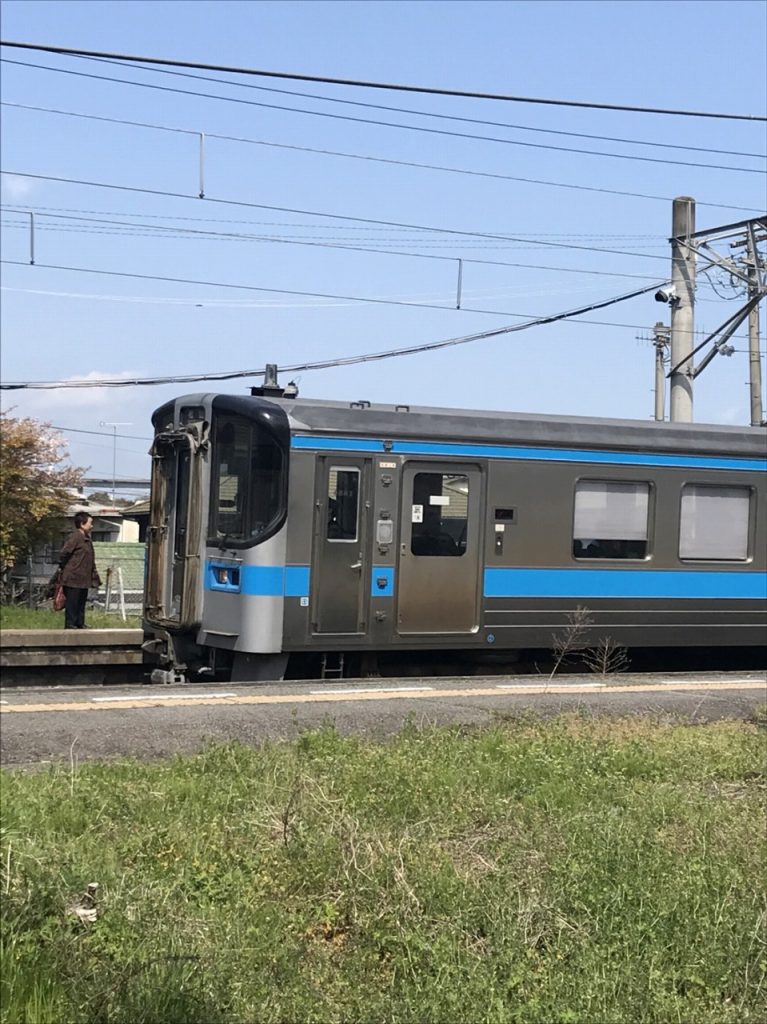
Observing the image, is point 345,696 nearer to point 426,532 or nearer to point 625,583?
point 426,532

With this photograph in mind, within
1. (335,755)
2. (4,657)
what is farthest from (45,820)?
(4,657)

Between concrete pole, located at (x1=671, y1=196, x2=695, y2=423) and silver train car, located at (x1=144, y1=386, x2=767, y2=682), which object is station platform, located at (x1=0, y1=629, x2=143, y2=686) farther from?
concrete pole, located at (x1=671, y1=196, x2=695, y2=423)

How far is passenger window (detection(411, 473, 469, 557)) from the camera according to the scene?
12180mm

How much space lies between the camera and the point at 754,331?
76.9 ft

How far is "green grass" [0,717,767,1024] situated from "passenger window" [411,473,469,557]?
512cm

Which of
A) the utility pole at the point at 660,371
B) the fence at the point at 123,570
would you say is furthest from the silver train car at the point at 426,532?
the utility pole at the point at 660,371

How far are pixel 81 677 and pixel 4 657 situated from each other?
917mm

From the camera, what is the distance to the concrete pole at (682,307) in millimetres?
21281

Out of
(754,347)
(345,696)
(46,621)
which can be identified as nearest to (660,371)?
(754,347)

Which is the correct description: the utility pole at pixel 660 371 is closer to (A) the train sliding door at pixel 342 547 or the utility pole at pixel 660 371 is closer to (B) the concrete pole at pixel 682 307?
(B) the concrete pole at pixel 682 307

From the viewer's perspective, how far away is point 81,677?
40.9 feet

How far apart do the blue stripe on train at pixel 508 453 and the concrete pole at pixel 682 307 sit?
7.83 metres

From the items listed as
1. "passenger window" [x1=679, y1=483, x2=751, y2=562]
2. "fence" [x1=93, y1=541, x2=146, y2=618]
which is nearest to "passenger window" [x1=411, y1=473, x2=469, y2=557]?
"passenger window" [x1=679, y1=483, x2=751, y2=562]

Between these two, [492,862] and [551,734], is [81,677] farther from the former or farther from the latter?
[492,862]
